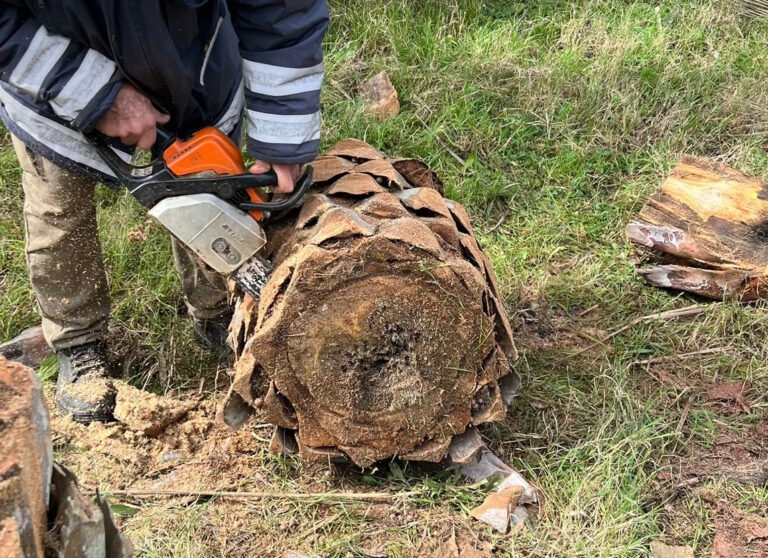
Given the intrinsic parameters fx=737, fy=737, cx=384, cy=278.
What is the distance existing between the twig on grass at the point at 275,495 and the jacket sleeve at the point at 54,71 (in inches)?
39.7

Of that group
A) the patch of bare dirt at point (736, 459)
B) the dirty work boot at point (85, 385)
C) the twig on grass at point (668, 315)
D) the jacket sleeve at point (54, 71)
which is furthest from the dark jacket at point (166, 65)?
the patch of bare dirt at point (736, 459)

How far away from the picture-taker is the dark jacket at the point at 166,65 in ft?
5.56

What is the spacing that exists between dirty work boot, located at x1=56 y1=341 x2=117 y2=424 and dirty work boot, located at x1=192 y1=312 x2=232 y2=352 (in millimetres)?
335

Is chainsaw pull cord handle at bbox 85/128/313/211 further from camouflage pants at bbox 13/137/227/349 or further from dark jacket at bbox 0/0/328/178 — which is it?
camouflage pants at bbox 13/137/227/349

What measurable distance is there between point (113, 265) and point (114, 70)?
119 cm

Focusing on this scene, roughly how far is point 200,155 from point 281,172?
215mm

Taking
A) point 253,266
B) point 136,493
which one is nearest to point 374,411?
point 253,266

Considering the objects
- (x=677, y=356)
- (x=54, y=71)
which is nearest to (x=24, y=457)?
(x=54, y=71)

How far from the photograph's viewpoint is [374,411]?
6.32ft

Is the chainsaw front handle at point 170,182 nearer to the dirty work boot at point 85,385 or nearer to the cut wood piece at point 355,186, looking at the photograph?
the cut wood piece at point 355,186

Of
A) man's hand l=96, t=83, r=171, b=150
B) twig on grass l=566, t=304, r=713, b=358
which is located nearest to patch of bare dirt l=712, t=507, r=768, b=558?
twig on grass l=566, t=304, r=713, b=358

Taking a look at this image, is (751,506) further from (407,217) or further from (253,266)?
(253,266)

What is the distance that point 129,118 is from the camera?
1863 millimetres

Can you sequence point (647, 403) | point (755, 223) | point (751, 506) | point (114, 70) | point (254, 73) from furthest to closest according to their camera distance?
point (755, 223)
point (647, 403)
point (751, 506)
point (254, 73)
point (114, 70)
